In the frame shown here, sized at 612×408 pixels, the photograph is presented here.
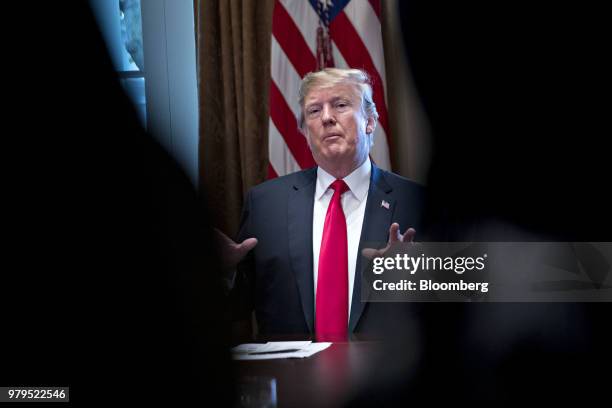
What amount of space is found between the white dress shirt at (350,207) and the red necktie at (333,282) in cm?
1

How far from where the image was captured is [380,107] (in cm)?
158

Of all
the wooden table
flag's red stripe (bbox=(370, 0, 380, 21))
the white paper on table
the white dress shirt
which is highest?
flag's red stripe (bbox=(370, 0, 380, 21))

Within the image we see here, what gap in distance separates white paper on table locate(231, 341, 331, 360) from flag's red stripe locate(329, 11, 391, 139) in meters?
0.88

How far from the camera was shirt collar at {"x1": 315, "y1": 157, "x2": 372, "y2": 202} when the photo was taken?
51.4 inches

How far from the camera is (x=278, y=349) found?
2.90 ft

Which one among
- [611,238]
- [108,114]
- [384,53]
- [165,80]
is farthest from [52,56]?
[384,53]

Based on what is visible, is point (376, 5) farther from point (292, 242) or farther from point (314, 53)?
point (292, 242)

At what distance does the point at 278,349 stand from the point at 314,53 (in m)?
1.05


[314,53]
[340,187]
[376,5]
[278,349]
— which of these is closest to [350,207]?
[340,187]

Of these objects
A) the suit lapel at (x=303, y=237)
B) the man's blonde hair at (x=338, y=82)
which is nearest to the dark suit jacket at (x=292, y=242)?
the suit lapel at (x=303, y=237)

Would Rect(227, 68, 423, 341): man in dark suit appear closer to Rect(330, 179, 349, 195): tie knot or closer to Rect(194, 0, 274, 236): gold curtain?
Rect(330, 179, 349, 195): tie knot

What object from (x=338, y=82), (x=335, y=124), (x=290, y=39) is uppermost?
(x=290, y=39)

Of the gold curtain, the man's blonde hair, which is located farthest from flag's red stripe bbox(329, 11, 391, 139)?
the gold curtain

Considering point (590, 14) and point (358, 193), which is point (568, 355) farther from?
point (358, 193)
